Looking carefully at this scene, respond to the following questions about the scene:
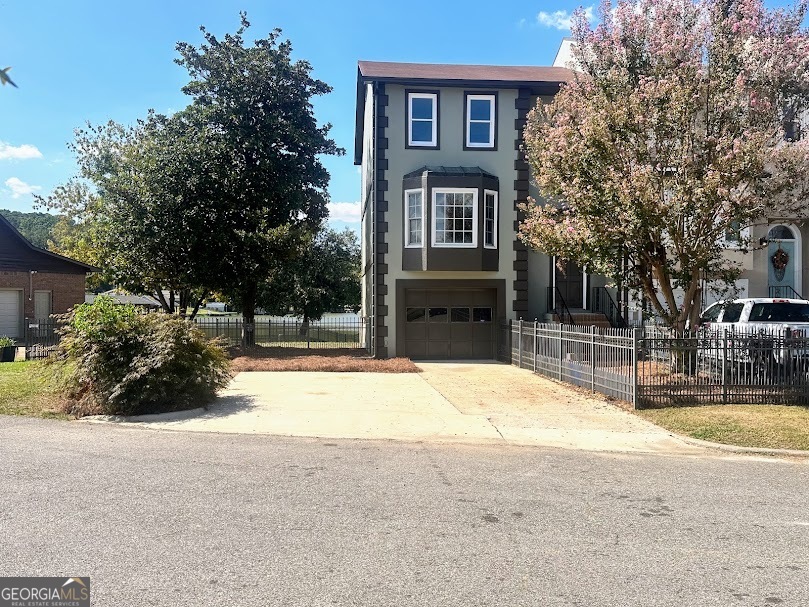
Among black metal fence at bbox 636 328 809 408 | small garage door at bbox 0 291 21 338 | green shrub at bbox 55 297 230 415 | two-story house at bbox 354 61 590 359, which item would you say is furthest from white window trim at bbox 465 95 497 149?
small garage door at bbox 0 291 21 338

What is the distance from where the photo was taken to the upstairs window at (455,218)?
64.9 ft

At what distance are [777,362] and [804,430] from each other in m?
2.50

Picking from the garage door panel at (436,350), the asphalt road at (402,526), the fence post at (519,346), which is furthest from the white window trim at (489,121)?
the asphalt road at (402,526)

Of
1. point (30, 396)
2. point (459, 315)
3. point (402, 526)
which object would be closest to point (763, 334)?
point (402, 526)

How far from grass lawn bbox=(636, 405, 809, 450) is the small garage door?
27462 millimetres

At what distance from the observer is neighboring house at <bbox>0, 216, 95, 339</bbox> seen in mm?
27516

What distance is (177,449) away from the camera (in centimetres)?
798

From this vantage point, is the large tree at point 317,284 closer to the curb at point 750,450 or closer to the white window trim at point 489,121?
the white window trim at point 489,121

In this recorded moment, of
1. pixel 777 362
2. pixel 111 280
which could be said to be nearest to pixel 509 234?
pixel 777 362

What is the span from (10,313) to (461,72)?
22135mm

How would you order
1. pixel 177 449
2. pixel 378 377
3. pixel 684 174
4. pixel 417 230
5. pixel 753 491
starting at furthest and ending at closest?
pixel 417 230
pixel 378 377
pixel 684 174
pixel 177 449
pixel 753 491

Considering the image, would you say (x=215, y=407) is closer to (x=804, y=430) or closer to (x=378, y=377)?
(x=378, y=377)

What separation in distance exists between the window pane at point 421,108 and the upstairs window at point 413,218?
2.58 meters

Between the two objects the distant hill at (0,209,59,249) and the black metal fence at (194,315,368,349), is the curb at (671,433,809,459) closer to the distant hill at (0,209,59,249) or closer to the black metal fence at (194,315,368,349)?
the black metal fence at (194,315,368,349)
